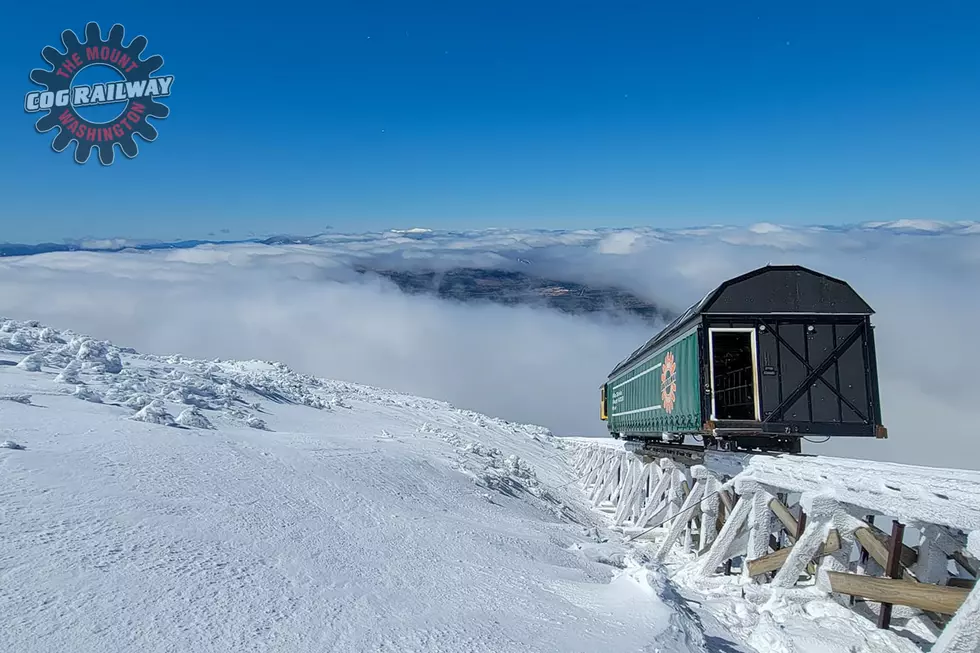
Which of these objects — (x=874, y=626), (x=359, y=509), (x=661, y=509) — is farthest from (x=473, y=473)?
(x=874, y=626)

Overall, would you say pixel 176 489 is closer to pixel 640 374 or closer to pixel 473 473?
pixel 473 473

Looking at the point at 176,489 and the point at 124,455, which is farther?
the point at 124,455

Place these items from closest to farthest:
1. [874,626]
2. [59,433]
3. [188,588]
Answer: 1. [188,588]
2. [874,626]
3. [59,433]

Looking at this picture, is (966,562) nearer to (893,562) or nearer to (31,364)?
(893,562)

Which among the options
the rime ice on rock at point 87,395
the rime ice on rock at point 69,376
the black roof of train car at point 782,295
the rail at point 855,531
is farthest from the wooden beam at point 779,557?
the rime ice on rock at point 69,376

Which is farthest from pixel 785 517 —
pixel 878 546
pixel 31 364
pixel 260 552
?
pixel 31 364

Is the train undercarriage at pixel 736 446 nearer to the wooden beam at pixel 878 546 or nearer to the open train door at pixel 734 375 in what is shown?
the open train door at pixel 734 375
